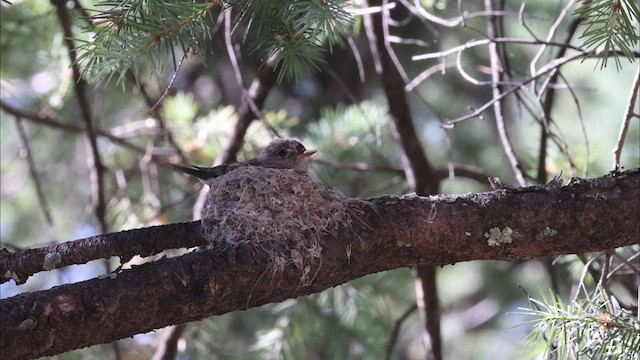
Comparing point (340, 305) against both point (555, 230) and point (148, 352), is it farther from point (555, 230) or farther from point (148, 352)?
point (555, 230)

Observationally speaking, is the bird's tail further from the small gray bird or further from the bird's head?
the bird's head

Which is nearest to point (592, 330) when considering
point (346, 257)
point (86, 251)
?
point (346, 257)

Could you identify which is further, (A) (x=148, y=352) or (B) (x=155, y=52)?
(A) (x=148, y=352)

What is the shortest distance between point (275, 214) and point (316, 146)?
2367mm

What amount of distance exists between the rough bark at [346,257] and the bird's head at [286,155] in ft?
5.73

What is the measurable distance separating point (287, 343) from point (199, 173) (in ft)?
5.22

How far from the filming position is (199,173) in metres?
4.04

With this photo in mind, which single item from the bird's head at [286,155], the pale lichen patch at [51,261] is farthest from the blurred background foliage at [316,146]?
the pale lichen patch at [51,261]

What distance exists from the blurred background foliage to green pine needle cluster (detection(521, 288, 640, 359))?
76 centimetres

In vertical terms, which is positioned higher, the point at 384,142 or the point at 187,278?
the point at 187,278

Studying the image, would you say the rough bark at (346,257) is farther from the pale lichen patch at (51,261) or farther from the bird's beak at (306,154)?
the bird's beak at (306,154)

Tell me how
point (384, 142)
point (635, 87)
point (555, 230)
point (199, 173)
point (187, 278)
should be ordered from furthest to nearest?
point (384, 142) < point (199, 173) < point (635, 87) < point (555, 230) < point (187, 278)

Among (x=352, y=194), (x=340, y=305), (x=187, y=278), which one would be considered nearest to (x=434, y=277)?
(x=340, y=305)

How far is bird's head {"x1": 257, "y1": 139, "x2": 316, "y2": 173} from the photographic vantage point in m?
4.56
